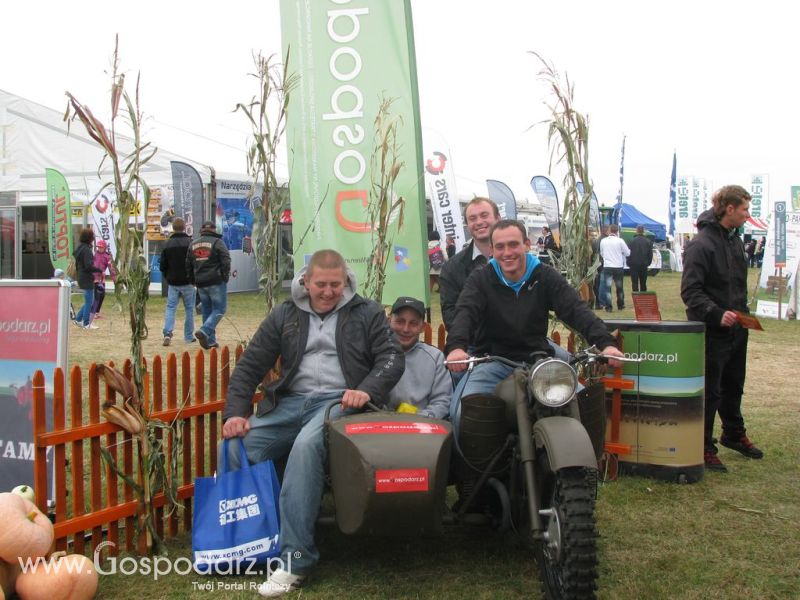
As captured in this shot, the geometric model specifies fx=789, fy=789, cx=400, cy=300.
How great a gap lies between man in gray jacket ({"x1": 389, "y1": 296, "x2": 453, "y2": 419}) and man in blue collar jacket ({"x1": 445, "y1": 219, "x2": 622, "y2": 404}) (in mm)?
148

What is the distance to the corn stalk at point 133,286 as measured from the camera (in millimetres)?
3686

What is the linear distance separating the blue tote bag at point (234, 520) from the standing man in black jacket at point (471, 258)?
186 centimetres

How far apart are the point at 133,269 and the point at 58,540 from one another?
129 centimetres

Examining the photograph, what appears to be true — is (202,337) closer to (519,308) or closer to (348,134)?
(348,134)

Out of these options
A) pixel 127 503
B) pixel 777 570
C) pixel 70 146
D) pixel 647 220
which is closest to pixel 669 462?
pixel 777 570

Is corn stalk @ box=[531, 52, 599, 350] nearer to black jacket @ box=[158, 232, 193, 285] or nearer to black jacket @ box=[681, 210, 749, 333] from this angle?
black jacket @ box=[681, 210, 749, 333]

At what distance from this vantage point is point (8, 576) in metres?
3.30

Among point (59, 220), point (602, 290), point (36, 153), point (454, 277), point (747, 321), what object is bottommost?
point (602, 290)

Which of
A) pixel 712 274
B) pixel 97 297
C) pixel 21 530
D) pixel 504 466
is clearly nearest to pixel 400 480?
pixel 504 466

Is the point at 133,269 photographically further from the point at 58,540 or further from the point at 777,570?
the point at 777,570

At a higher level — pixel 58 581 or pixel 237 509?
pixel 237 509

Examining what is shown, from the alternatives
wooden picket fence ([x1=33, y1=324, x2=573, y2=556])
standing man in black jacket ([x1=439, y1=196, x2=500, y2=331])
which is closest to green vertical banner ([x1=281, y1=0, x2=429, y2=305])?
standing man in black jacket ([x1=439, y1=196, x2=500, y2=331])

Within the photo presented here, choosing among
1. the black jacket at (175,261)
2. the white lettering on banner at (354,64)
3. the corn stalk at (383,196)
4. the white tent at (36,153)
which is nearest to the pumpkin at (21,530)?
the corn stalk at (383,196)

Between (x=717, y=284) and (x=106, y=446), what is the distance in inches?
162
